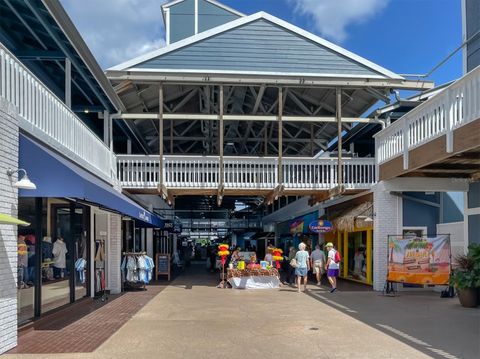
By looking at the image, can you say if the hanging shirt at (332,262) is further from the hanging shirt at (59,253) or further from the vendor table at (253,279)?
the hanging shirt at (59,253)

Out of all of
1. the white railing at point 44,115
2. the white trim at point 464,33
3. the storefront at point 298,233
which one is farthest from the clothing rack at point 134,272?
the white trim at point 464,33

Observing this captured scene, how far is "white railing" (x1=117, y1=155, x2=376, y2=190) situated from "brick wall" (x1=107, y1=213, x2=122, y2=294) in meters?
1.37

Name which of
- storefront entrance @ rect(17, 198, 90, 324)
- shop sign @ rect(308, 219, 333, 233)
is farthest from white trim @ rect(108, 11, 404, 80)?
shop sign @ rect(308, 219, 333, 233)

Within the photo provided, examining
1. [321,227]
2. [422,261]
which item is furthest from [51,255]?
[321,227]

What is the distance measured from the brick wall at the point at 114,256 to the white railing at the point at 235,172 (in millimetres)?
1369

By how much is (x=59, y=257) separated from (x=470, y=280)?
9163 mm

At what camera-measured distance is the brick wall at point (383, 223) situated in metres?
15.8

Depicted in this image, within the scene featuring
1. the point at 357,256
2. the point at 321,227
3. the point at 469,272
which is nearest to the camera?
the point at 469,272

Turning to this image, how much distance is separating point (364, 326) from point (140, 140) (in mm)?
13291

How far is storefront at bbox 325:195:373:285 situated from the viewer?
56.6 ft

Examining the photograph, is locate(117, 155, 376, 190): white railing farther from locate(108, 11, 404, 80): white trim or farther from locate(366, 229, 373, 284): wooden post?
locate(108, 11, 404, 80): white trim

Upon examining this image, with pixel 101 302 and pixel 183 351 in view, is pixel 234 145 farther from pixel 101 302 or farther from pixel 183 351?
pixel 183 351

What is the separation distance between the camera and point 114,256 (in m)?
15.7

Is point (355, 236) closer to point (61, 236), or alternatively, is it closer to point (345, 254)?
point (345, 254)
